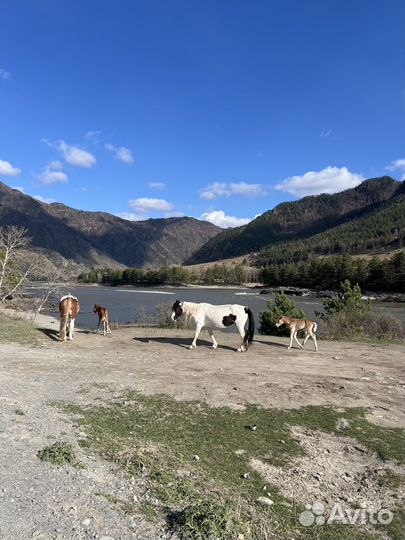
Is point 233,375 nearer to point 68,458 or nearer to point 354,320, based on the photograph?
point 68,458

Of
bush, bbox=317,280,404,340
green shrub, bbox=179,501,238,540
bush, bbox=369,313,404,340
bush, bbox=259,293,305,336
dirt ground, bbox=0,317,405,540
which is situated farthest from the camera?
bush, bbox=259,293,305,336

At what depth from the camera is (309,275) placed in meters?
152

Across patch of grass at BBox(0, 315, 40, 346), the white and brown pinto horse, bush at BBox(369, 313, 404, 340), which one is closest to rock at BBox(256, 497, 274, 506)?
the white and brown pinto horse

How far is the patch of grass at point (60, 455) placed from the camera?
5.27 meters

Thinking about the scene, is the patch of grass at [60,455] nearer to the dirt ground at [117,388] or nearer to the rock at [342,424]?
the dirt ground at [117,388]

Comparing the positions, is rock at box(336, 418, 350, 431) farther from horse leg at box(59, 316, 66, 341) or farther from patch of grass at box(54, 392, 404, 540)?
horse leg at box(59, 316, 66, 341)

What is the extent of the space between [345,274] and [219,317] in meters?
130

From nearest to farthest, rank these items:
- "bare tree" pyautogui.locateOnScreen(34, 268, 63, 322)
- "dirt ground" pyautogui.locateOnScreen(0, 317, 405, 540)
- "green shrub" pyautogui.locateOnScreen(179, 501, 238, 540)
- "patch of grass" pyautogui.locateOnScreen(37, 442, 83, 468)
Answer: "green shrub" pyautogui.locateOnScreen(179, 501, 238, 540)
"dirt ground" pyautogui.locateOnScreen(0, 317, 405, 540)
"patch of grass" pyautogui.locateOnScreen(37, 442, 83, 468)
"bare tree" pyautogui.locateOnScreen(34, 268, 63, 322)

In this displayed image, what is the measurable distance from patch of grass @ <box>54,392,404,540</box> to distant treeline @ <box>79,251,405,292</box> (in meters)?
124

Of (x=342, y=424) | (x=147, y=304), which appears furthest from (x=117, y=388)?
(x=147, y=304)

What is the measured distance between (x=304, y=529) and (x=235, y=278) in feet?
621

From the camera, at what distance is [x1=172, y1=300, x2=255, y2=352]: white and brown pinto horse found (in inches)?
608

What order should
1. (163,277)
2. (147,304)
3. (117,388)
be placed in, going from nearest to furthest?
(117,388) < (147,304) < (163,277)

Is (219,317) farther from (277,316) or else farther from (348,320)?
(348,320)
